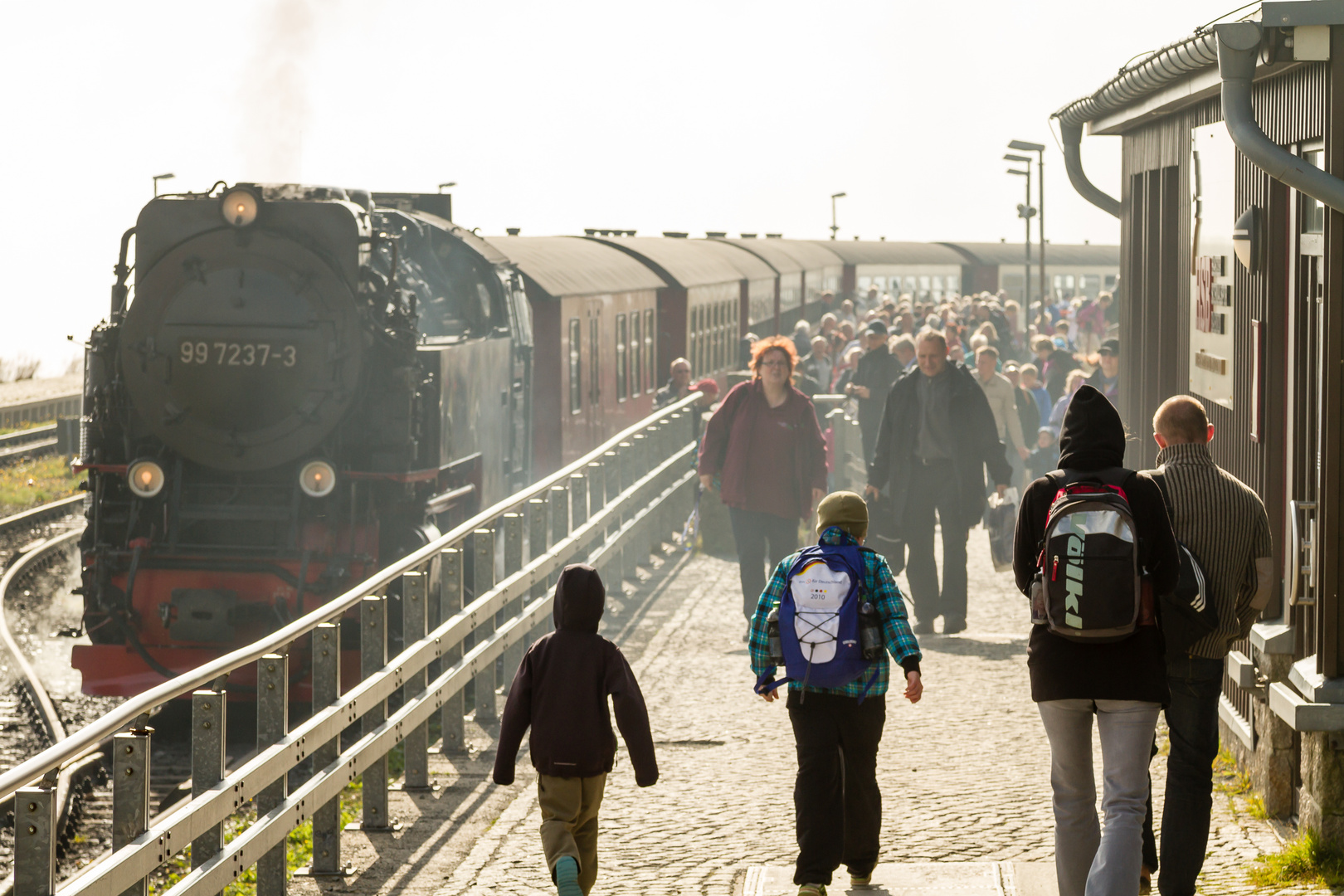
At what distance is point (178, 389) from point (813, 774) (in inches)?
268

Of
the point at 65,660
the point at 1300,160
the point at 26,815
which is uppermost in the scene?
the point at 1300,160

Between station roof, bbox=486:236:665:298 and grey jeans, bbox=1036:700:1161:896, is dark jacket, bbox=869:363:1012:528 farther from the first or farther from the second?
grey jeans, bbox=1036:700:1161:896

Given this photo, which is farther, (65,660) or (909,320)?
(909,320)

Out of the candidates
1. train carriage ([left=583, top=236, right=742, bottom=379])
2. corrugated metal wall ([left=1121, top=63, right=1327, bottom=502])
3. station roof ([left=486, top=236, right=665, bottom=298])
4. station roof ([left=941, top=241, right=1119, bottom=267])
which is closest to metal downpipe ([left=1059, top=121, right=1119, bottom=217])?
corrugated metal wall ([left=1121, top=63, right=1327, bottom=502])

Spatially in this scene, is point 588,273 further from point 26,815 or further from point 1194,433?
point 26,815

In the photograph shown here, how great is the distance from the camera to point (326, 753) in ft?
21.2

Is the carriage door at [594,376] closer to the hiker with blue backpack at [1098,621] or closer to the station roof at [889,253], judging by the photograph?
the hiker with blue backpack at [1098,621]

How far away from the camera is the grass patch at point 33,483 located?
2330 cm

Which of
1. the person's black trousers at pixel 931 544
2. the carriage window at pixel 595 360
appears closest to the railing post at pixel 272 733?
the person's black trousers at pixel 931 544

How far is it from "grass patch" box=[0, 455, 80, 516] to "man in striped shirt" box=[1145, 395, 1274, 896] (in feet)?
64.5

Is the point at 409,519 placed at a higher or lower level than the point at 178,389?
lower

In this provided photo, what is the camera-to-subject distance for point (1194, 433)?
5691 mm

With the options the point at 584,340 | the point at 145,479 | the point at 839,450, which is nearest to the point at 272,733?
the point at 145,479

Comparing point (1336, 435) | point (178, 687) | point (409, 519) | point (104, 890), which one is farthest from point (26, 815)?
point (409, 519)
